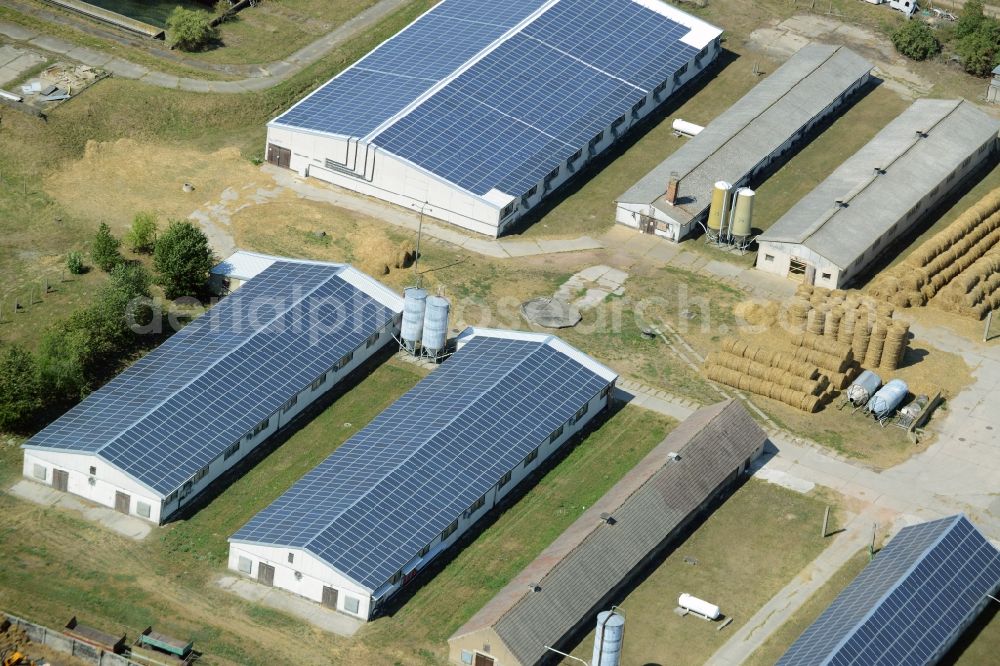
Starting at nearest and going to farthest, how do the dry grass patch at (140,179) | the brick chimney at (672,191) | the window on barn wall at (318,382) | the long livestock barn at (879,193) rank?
the window on barn wall at (318,382) < the long livestock barn at (879,193) < the brick chimney at (672,191) < the dry grass patch at (140,179)

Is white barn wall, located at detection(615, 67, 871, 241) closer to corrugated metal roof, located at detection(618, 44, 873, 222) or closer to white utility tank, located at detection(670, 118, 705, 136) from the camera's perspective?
corrugated metal roof, located at detection(618, 44, 873, 222)

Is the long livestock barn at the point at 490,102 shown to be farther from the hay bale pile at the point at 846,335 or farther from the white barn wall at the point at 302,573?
the white barn wall at the point at 302,573

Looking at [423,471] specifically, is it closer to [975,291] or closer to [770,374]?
[770,374]

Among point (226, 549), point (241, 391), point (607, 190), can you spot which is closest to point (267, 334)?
point (241, 391)

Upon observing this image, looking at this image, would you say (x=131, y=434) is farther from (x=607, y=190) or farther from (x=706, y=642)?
(x=607, y=190)

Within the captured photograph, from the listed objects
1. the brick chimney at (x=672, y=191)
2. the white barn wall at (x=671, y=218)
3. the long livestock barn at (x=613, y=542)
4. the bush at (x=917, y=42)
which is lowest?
the long livestock barn at (x=613, y=542)

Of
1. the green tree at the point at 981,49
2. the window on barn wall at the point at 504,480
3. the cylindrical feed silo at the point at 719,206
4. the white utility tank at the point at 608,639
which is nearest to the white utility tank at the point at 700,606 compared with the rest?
the white utility tank at the point at 608,639

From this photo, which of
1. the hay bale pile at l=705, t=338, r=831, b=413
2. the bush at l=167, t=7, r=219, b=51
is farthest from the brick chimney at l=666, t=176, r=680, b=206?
the bush at l=167, t=7, r=219, b=51
